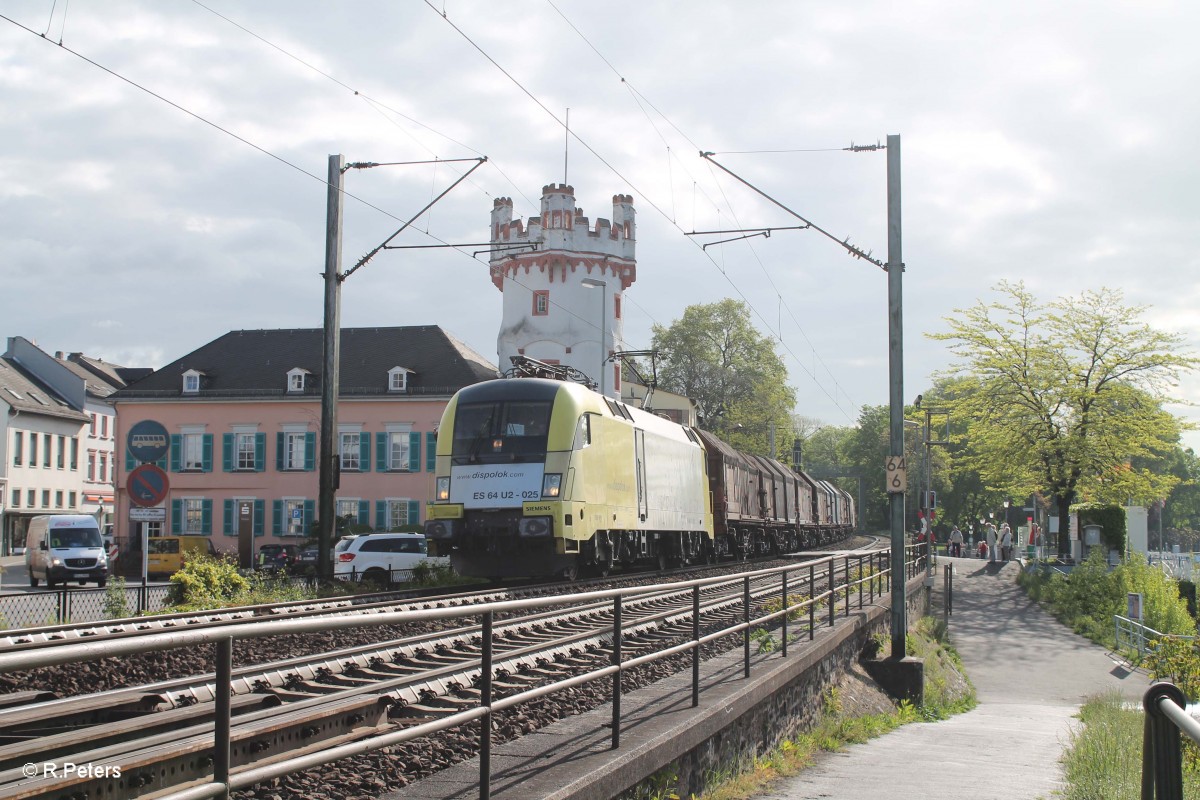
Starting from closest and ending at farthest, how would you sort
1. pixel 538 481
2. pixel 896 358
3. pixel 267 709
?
1. pixel 267 709
2. pixel 896 358
3. pixel 538 481

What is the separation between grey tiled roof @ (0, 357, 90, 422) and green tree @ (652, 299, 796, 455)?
35835 mm

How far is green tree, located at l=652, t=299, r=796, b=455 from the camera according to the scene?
79375mm

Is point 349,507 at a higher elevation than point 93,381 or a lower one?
lower

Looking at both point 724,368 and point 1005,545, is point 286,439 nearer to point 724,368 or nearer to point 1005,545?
point 1005,545

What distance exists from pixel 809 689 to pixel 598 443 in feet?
29.4

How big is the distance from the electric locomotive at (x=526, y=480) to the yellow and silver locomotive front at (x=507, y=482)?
0.05 ft

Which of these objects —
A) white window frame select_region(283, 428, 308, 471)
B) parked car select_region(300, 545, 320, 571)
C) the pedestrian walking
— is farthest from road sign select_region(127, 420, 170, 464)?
the pedestrian walking

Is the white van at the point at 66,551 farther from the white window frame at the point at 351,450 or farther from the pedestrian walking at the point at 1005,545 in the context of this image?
the pedestrian walking at the point at 1005,545

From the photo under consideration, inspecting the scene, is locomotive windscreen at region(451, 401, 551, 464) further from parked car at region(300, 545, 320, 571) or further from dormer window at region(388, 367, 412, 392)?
dormer window at region(388, 367, 412, 392)

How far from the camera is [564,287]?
63.5m

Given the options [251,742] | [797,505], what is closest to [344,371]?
[797,505]

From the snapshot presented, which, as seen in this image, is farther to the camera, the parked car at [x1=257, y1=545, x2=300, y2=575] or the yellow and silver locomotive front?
the parked car at [x1=257, y1=545, x2=300, y2=575]

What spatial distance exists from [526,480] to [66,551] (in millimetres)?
23166

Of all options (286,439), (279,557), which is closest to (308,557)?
(279,557)
